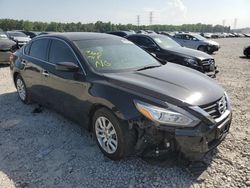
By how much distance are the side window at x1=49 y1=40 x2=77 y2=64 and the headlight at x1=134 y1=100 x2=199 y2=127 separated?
165 centimetres

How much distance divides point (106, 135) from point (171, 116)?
3.39 ft

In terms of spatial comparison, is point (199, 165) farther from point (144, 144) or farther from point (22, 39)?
point (22, 39)

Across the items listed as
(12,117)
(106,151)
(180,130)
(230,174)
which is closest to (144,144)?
(180,130)

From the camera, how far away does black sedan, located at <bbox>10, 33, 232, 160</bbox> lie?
2992mm

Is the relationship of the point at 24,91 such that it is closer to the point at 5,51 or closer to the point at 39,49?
the point at 39,49

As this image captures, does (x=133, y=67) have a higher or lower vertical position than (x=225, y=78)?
higher

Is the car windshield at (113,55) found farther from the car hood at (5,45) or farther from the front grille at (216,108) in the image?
the car hood at (5,45)

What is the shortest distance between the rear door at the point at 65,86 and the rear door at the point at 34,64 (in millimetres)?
254

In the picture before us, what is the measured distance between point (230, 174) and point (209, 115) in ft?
2.74

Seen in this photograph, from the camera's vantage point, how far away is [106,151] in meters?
3.61

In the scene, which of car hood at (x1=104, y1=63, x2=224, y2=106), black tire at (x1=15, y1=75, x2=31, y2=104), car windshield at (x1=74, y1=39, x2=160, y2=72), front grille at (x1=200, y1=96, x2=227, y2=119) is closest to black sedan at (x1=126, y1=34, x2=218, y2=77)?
car windshield at (x1=74, y1=39, x2=160, y2=72)

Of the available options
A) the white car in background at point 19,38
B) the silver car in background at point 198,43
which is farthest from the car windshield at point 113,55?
the white car in background at point 19,38

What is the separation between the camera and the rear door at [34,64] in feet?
16.4

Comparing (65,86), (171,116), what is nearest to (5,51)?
(65,86)
